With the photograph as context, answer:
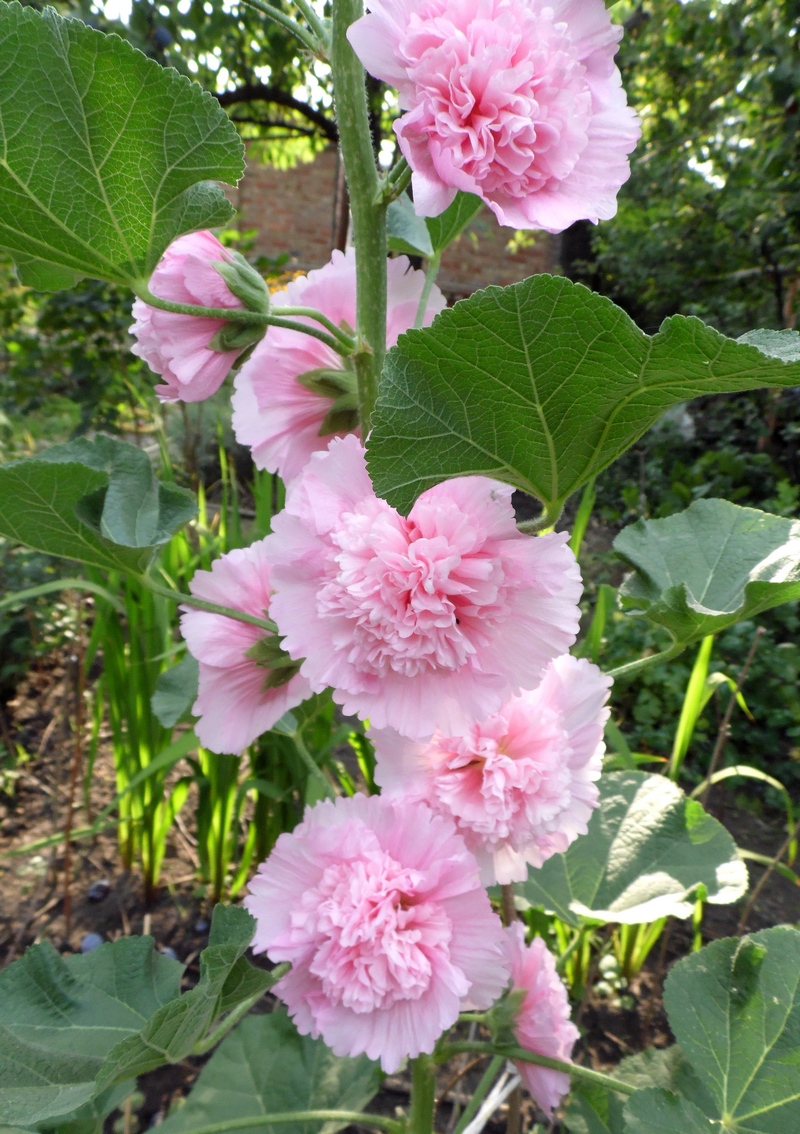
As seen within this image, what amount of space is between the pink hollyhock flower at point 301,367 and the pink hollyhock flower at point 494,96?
16 cm

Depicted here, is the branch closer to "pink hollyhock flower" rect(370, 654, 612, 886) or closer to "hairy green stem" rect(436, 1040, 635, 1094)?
→ "pink hollyhock flower" rect(370, 654, 612, 886)

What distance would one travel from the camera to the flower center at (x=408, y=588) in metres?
0.39

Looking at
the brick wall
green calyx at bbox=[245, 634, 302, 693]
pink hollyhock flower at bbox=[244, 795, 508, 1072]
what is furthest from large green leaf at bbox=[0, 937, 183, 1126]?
the brick wall

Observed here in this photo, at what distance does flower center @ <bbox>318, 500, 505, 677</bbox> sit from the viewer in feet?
1.27

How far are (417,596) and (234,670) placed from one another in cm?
26

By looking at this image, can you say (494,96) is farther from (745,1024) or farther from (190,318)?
(745,1024)

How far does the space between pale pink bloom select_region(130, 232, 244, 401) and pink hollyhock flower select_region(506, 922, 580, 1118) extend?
0.49m

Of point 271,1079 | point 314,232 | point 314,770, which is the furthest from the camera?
point 314,232

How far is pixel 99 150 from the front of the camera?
40cm

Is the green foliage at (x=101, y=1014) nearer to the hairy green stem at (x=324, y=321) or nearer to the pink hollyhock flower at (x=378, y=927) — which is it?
the pink hollyhock flower at (x=378, y=927)

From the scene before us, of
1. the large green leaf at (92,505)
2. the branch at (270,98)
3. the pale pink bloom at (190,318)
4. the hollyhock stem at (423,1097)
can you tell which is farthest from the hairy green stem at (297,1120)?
the branch at (270,98)

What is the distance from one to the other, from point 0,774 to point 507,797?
5.20ft

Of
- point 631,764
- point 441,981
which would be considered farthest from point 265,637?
point 631,764

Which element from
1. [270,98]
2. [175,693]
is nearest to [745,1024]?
[175,693]
